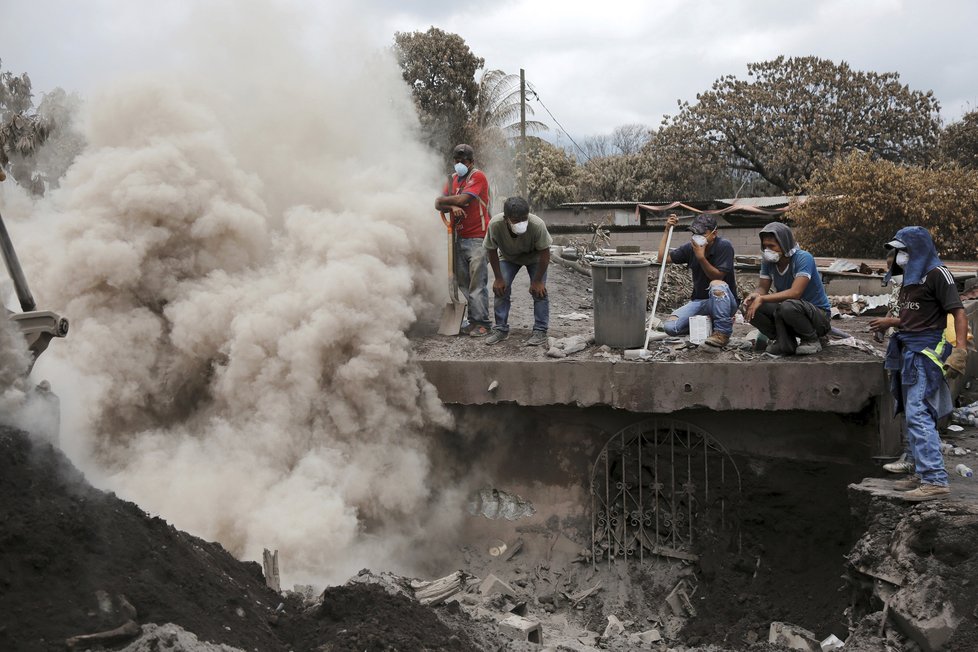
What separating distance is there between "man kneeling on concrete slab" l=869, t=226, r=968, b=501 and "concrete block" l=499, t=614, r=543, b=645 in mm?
2827

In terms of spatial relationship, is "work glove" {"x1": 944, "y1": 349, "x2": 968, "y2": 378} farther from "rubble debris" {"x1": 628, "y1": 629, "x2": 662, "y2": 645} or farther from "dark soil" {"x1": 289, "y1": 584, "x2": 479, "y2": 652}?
"dark soil" {"x1": 289, "y1": 584, "x2": 479, "y2": 652}

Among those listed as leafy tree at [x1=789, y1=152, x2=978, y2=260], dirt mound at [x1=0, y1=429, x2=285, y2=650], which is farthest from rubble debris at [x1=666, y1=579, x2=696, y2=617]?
leafy tree at [x1=789, y1=152, x2=978, y2=260]

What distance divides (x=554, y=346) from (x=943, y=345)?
3.51 meters

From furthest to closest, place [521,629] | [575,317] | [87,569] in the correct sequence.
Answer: [575,317] < [521,629] < [87,569]

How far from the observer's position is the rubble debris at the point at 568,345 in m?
7.85

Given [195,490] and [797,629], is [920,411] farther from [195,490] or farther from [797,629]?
[195,490]

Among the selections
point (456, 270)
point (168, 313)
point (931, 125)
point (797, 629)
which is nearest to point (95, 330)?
point (168, 313)

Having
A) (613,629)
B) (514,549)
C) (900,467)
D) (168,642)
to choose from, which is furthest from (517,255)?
(168,642)

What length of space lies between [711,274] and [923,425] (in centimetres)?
250

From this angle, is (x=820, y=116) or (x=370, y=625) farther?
(x=820, y=116)

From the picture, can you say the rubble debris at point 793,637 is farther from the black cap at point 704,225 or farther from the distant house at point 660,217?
the distant house at point 660,217

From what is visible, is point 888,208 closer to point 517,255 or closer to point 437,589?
point 517,255

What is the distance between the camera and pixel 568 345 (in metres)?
7.98

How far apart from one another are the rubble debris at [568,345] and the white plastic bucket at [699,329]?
1.00m
